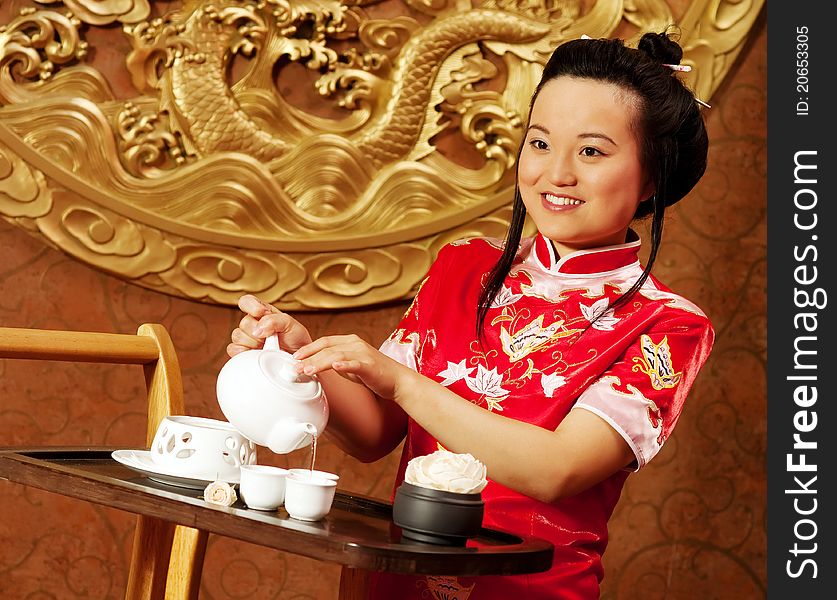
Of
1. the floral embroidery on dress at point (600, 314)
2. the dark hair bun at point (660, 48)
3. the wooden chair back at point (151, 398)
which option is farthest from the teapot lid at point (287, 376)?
the dark hair bun at point (660, 48)

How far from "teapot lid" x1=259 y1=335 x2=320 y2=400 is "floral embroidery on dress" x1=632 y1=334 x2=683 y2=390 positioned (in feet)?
1.46

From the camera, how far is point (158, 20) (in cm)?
224

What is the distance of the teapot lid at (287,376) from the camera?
1.16 metres

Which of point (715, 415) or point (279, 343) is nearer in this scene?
point (279, 343)

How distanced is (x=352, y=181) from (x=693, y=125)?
98 centimetres

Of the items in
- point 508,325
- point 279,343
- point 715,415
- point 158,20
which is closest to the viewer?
point 279,343

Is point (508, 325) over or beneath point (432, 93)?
beneath

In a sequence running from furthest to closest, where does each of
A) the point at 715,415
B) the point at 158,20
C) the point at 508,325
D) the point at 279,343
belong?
the point at 715,415 → the point at 158,20 → the point at 508,325 → the point at 279,343

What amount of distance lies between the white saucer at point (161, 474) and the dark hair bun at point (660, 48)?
0.83 metres

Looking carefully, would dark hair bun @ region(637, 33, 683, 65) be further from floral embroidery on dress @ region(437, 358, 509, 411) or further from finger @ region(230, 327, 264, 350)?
finger @ region(230, 327, 264, 350)

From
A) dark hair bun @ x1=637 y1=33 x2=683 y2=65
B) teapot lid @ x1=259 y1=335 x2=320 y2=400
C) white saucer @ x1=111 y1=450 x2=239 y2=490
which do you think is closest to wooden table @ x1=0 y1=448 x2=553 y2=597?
white saucer @ x1=111 y1=450 x2=239 y2=490

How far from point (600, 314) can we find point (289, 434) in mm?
511

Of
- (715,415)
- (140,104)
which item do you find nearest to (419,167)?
(140,104)

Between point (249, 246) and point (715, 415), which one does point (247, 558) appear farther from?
point (715, 415)
